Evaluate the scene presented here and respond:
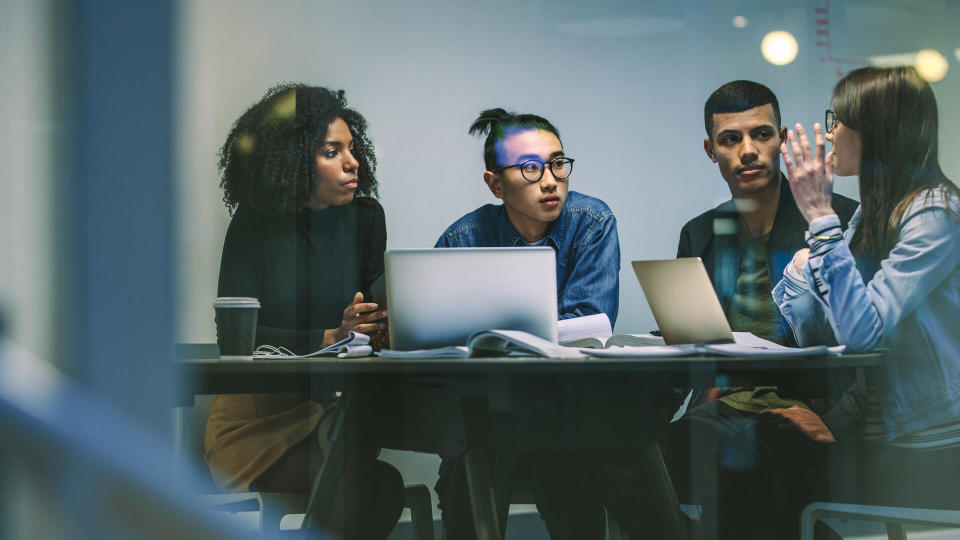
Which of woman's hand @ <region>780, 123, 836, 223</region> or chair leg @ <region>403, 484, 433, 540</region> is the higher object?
woman's hand @ <region>780, 123, 836, 223</region>

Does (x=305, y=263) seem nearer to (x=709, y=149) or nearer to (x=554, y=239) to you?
(x=554, y=239)

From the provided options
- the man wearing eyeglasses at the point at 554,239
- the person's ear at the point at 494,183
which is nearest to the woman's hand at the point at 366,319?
the man wearing eyeglasses at the point at 554,239

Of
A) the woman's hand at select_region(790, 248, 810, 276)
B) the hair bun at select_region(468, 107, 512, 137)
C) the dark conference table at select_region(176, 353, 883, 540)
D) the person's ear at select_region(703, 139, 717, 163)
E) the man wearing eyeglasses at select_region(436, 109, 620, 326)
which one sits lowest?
the dark conference table at select_region(176, 353, 883, 540)

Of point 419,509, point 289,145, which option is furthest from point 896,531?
point 289,145

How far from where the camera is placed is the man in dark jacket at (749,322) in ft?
5.04

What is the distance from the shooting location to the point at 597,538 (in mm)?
1645

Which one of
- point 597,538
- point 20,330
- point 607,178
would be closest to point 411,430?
point 597,538

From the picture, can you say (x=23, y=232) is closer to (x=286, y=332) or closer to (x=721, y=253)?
(x=286, y=332)

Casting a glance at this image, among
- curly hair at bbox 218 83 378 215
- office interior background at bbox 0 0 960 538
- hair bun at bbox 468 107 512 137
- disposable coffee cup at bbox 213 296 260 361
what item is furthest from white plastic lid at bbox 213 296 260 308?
hair bun at bbox 468 107 512 137

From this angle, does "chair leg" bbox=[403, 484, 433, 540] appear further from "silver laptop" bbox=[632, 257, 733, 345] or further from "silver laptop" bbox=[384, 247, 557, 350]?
"silver laptop" bbox=[632, 257, 733, 345]

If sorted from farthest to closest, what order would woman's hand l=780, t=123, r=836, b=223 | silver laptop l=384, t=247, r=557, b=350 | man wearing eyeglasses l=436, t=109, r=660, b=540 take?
woman's hand l=780, t=123, r=836, b=223
man wearing eyeglasses l=436, t=109, r=660, b=540
silver laptop l=384, t=247, r=557, b=350

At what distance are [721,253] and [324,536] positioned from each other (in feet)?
5.62

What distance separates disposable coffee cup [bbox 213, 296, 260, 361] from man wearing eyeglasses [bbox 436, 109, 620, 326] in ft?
3.51

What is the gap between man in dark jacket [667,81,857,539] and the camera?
60.5 inches
